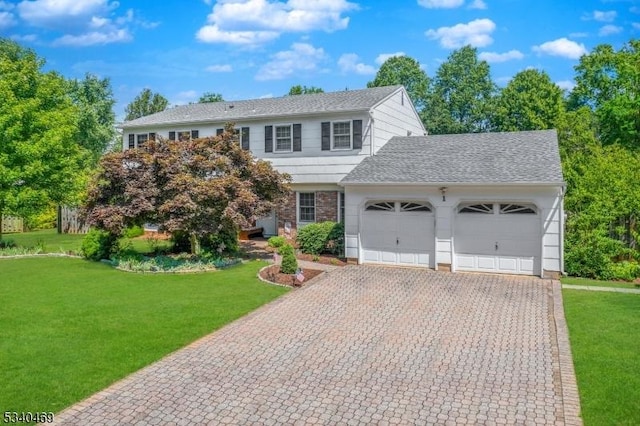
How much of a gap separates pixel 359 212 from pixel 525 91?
1064 inches

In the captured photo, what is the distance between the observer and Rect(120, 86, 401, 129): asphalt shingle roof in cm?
2258

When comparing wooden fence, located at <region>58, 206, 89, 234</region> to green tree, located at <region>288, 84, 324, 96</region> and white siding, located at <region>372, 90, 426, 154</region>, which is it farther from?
Result: green tree, located at <region>288, 84, 324, 96</region>

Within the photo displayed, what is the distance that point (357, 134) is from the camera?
71.1ft

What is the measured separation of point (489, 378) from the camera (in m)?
7.86

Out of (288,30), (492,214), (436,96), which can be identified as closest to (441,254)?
(492,214)

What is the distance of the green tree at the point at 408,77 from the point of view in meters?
49.7

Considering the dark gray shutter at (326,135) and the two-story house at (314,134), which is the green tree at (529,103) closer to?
the two-story house at (314,134)

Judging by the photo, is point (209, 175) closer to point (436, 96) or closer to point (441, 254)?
point (441, 254)

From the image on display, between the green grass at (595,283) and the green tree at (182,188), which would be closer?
the green grass at (595,283)

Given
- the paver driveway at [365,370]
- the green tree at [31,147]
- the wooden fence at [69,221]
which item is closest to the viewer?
the paver driveway at [365,370]

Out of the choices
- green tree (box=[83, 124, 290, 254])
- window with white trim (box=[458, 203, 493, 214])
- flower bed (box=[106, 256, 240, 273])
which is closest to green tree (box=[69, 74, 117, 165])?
green tree (box=[83, 124, 290, 254])

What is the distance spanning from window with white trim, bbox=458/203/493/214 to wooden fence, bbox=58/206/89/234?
22.8m

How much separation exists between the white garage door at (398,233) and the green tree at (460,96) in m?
30.4

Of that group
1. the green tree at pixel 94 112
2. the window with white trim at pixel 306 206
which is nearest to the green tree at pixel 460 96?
the window with white trim at pixel 306 206
